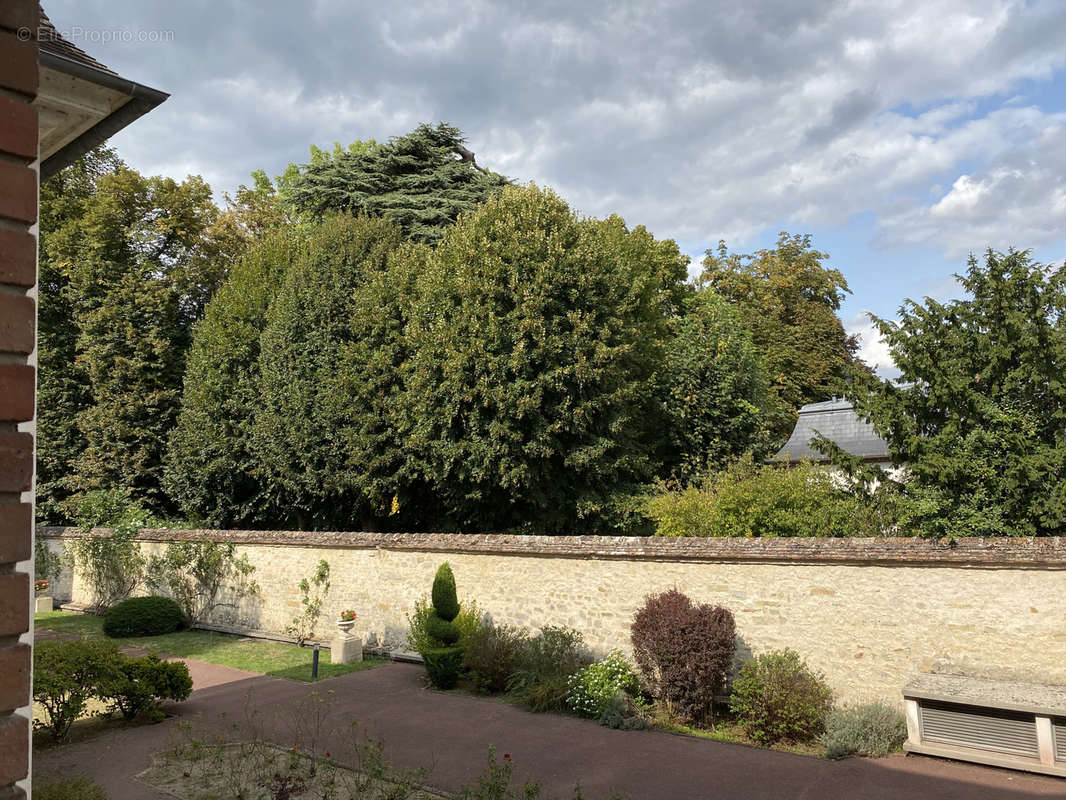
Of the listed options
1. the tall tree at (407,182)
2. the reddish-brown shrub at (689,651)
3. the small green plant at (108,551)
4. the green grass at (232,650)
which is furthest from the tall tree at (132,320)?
the reddish-brown shrub at (689,651)

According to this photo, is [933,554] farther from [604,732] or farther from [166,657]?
[166,657]

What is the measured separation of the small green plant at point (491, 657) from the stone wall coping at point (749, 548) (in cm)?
144

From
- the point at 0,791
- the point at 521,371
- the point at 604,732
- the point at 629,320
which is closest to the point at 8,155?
the point at 0,791

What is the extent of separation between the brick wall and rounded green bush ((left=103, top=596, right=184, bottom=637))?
55.2 feet

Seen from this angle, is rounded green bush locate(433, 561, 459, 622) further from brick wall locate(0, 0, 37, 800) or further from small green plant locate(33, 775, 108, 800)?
brick wall locate(0, 0, 37, 800)

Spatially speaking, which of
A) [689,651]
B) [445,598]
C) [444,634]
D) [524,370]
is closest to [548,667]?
[444,634]

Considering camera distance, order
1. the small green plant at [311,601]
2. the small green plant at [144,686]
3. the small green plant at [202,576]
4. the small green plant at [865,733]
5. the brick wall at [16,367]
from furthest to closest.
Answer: the small green plant at [202,576], the small green plant at [311,601], the small green plant at [144,686], the small green plant at [865,733], the brick wall at [16,367]

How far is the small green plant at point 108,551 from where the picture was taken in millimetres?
19469

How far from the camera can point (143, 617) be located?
16391mm

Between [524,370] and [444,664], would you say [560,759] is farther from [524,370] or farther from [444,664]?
[524,370]

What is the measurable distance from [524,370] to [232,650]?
27.8 feet

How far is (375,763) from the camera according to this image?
7449 mm

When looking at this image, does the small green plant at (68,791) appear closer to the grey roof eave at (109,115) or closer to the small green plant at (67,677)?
the small green plant at (67,677)

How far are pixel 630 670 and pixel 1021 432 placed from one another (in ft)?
21.3
